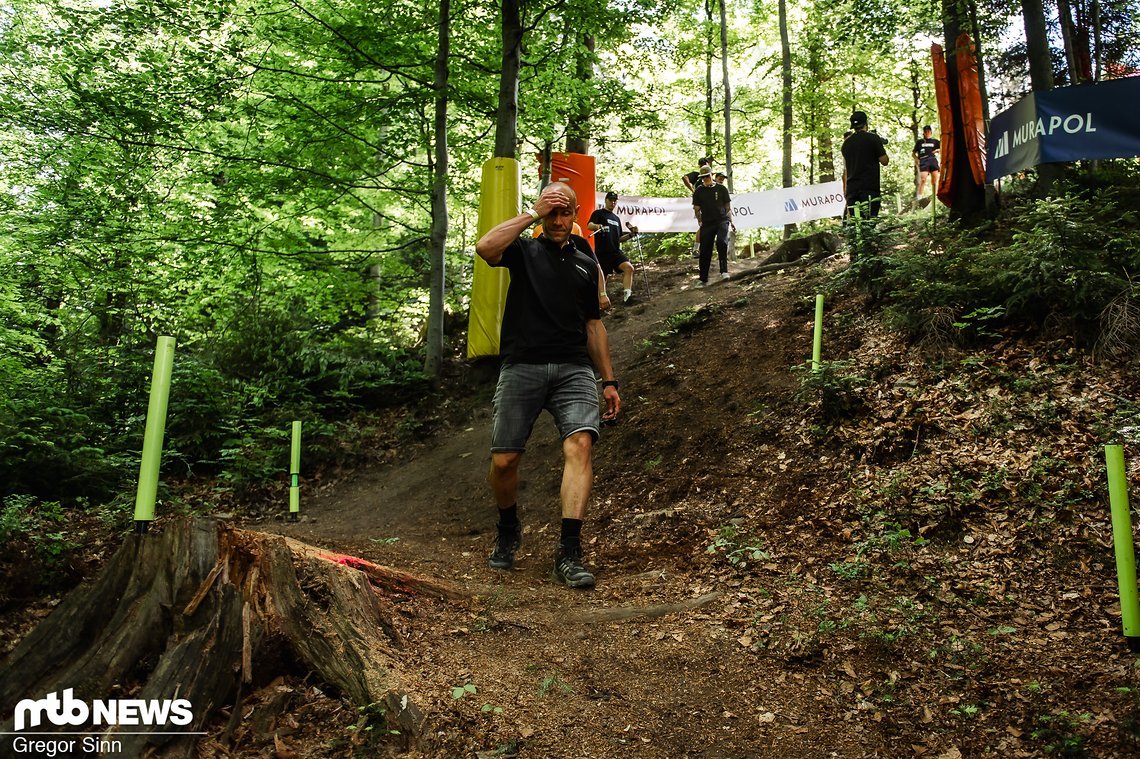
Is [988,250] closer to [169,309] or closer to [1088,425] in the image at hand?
[1088,425]

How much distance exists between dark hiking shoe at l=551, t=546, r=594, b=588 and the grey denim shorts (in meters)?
0.78

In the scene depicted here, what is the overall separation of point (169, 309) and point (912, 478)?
1246 centimetres

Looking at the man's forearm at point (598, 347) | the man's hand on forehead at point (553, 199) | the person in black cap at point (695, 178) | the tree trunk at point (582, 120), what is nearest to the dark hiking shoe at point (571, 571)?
the man's forearm at point (598, 347)

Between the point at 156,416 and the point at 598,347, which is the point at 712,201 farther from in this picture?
the point at 156,416

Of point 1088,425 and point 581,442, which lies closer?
point 581,442

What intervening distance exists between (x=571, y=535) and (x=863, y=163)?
29.7 ft

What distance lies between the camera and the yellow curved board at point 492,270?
932 centimetres

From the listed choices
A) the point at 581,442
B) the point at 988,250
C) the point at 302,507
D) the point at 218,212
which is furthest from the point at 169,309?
the point at 988,250

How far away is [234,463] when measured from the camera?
949 cm

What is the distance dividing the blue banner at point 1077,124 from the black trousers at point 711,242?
5.79 meters

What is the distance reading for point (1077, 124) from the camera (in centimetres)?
727

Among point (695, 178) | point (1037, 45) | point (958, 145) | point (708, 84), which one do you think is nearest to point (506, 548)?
point (958, 145)

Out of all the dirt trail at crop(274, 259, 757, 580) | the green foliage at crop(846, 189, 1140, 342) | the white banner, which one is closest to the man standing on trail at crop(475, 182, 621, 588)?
the dirt trail at crop(274, 259, 757, 580)

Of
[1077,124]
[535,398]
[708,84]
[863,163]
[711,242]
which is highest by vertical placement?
[708,84]
